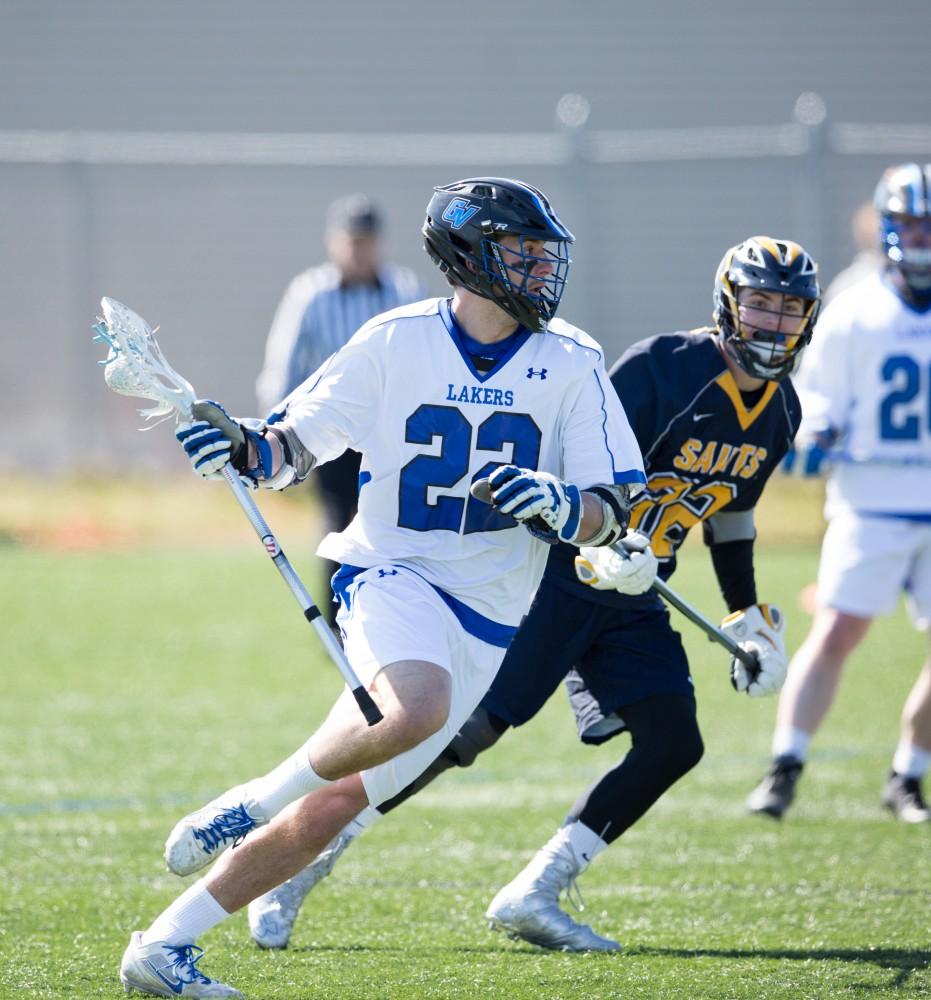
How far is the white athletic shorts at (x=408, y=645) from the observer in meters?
3.69

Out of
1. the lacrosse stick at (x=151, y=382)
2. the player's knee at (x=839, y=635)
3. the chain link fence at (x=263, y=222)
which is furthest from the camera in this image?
the chain link fence at (x=263, y=222)

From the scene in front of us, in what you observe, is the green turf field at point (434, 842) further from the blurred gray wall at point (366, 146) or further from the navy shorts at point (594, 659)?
the blurred gray wall at point (366, 146)

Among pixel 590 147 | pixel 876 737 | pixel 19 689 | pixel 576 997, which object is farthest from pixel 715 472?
pixel 590 147

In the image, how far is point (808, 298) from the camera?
176 inches

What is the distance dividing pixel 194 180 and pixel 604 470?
10.9 metres

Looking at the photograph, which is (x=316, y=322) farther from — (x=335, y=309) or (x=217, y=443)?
(x=217, y=443)

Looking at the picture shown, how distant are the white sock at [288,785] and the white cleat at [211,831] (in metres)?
0.02

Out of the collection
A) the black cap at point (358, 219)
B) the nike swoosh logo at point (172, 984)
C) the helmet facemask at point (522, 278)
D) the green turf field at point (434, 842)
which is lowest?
the green turf field at point (434, 842)

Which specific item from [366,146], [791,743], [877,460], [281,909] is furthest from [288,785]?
[366,146]

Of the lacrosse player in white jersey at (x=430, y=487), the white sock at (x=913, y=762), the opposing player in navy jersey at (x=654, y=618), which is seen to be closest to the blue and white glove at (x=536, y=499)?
the lacrosse player in white jersey at (x=430, y=487)

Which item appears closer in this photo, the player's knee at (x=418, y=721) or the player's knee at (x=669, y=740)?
the player's knee at (x=418, y=721)

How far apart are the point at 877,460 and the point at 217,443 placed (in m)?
3.13

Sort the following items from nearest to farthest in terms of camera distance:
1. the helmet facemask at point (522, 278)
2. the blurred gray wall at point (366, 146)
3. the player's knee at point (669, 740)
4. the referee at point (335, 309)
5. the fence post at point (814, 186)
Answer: the helmet facemask at point (522, 278) → the player's knee at point (669, 740) → the referee at point (335, 309) → the fence post at point (814, 186) → the blurred gray wall at point (366, 146)

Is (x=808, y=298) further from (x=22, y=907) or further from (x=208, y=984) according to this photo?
(x=22, y=907)
